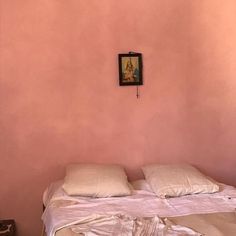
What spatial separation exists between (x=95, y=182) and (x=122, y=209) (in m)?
0.36

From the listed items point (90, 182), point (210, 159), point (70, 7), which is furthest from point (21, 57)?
point (210, 159)

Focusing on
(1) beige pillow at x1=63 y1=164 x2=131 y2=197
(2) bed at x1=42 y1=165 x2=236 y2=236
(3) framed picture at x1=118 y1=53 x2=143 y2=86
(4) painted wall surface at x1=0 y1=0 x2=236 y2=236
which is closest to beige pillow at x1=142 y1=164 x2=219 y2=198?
(2) bed at x1=42 y1=165 x2=236 y2=236

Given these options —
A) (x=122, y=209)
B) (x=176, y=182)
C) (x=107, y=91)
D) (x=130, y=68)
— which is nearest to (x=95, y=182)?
(x=122, y=209)

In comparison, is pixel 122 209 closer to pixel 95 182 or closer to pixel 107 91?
pixel 95 182

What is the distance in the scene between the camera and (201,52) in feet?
10.9

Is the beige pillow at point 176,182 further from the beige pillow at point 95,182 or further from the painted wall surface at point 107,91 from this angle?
the painted wall surface at point 107,91

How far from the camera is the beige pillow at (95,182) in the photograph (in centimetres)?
268

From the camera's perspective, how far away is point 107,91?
3.22 metres

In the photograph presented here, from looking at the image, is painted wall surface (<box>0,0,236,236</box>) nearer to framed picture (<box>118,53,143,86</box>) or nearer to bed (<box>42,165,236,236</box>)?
framed picture (<box>118,53,143,86</box>)

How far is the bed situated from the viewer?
210 cm

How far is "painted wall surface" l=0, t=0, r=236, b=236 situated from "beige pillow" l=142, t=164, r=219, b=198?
0.34 m

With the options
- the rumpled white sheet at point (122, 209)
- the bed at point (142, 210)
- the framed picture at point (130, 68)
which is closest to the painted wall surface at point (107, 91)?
the framed picture at point (130, 68)

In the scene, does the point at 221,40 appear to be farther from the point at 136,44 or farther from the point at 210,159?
the point at 210,159

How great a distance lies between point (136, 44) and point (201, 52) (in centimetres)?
60
